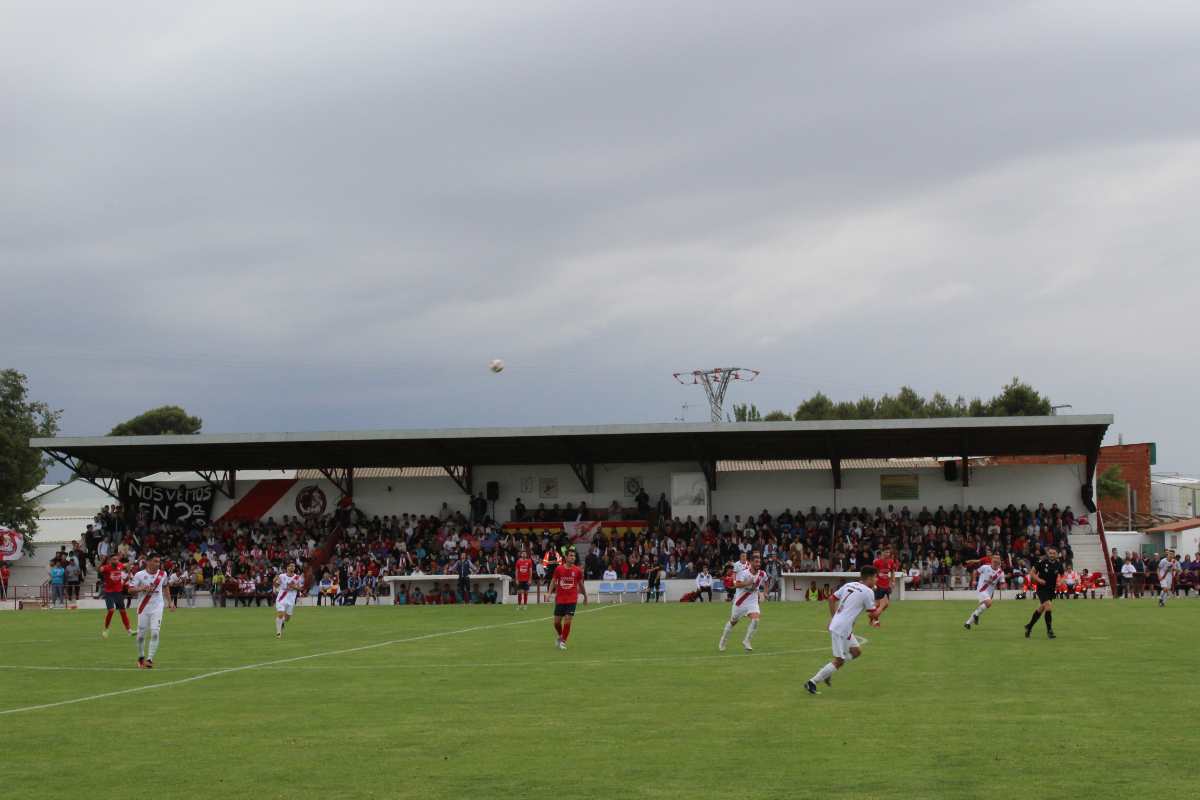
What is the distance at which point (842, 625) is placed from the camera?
17328 mm

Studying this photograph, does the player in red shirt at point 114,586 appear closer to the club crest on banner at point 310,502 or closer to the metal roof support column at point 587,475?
the metal roof support column at point 587,475

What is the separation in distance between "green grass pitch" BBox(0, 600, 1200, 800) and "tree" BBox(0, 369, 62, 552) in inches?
1920

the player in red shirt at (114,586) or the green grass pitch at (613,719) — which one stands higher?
the player in red shirt at (114,586)

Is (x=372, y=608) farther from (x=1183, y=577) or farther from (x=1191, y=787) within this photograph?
(x=1191, y=787)

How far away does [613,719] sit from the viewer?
610 inches

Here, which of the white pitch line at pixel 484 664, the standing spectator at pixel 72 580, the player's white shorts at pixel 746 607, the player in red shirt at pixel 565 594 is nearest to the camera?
the white pitch line at pixel 484 664

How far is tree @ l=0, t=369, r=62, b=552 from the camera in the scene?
73375mm

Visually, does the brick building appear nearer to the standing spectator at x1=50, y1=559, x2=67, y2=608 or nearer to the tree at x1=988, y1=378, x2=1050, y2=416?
the tree at x1=988, y1=378, x2=1050, y2=416

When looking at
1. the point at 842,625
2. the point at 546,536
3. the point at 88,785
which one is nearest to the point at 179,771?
the point at 88,785

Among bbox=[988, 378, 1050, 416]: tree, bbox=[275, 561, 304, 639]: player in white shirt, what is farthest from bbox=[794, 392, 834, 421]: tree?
bbox=[275, 561, 304, 639]: player in white shirt

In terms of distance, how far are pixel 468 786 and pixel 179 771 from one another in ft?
10.3

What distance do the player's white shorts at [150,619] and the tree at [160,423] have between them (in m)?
95.9

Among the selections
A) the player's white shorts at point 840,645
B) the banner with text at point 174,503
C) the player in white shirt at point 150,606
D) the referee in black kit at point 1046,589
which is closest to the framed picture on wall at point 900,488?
the referee in black kit at point 1046,589

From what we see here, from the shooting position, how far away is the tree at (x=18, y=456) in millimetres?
73375
